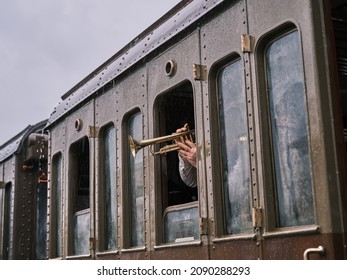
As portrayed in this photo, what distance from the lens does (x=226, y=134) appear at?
3.62 m

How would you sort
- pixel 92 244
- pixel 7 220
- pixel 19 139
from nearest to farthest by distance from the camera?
pixel 92 244, pixel 19 139, pixel 7 220

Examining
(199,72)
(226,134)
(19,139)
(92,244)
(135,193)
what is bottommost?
(92,244)

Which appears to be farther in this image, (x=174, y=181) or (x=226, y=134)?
(x=174, y=181)

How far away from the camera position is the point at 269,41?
330 centimetres

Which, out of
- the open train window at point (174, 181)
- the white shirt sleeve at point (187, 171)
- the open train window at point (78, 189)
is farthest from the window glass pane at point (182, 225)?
the open train window at point (78, 189)

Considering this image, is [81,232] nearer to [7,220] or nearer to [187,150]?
[187,150]

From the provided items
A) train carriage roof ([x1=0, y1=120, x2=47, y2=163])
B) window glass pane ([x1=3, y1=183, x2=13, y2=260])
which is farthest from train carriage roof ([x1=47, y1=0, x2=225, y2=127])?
window glass pane ([x1=3, y1=183, x2=13, y2=260])

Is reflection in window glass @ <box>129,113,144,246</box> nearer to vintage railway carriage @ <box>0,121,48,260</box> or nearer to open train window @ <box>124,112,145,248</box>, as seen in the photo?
open train window @ <box>124,112,145,248</box>

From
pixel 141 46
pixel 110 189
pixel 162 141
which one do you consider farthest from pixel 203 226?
pixel 141 46

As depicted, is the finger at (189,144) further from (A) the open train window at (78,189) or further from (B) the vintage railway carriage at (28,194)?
(B) the vintage railway carriage at (28,194)

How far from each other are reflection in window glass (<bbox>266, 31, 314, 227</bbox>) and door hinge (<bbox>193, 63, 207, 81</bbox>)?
2.02ft

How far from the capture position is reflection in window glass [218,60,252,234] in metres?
3.39

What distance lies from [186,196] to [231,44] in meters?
1.58

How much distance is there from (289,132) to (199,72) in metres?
0.96
